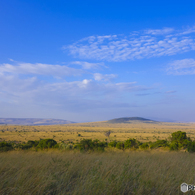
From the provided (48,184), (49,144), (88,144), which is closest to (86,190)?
(48,184)

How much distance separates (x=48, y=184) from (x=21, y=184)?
611mm

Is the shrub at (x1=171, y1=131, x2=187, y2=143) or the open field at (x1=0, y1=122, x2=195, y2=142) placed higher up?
the shrub at (x1=171, y1=131, x2=187, y2=143)

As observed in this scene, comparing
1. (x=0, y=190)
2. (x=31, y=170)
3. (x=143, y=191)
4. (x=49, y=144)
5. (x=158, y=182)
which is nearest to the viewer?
(x=0, y=190)

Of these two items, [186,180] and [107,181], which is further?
[186,180]

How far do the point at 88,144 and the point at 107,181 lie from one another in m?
17.9

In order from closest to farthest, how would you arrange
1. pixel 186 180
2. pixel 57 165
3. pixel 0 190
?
pixel 0 190 < pixel 186 180 < pixel 57 165

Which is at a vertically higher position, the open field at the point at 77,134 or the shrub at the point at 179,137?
the shrub at the point at 179,137

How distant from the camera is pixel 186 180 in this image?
447cm

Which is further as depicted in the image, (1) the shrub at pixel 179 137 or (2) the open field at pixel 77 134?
(2) the open field at pixel 77 134

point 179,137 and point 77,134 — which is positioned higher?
point 179,137

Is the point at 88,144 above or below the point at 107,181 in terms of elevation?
below

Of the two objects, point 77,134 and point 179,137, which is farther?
point 77,134

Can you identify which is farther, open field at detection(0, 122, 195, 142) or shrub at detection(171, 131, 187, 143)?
open field at detection(0, 122, 195, 142)

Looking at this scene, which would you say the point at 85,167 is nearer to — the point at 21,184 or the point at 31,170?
the point at 31,170
